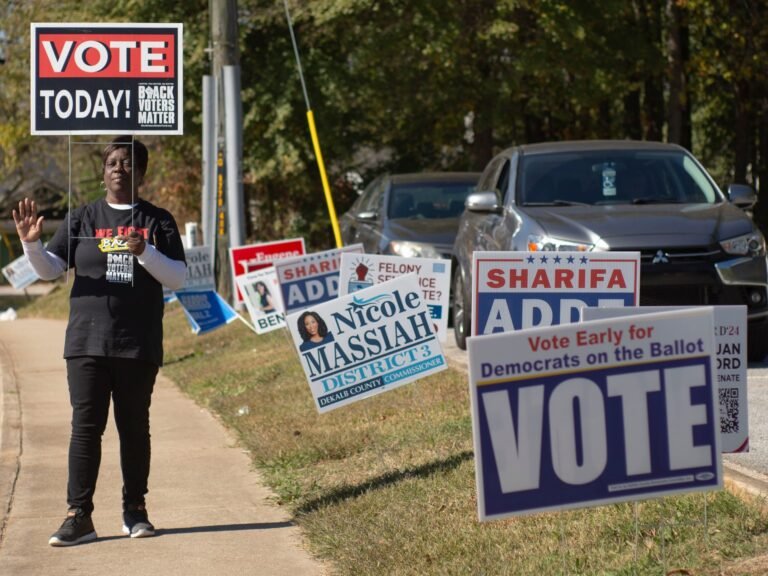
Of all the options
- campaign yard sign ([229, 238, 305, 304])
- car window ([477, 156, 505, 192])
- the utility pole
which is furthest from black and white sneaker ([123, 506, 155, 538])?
the utility pole

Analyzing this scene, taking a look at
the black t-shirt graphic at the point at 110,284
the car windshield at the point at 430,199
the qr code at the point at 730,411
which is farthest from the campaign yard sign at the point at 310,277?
the qr code at the point at 730,411

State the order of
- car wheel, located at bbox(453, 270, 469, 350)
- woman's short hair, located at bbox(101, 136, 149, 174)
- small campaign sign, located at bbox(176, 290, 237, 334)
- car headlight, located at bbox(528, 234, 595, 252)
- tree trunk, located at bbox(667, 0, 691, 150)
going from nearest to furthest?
woman's short hair, located at bbox(101, 136, 149, 174), car headlight, located at bbox(528, 234, 595, 252), car wheel, located at bbox(453, 270, 469, 350), small campaign sign, located at bbox(176, 290, 237, 334), tree trunk, located at bbox(667, 0, 691, 150)

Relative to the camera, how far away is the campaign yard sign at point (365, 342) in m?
8.67

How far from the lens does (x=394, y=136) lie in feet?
111

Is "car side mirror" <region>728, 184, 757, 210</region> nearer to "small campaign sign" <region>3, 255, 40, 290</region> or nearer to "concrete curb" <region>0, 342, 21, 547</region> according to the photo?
"concrete curb" <region>0, 342, 21, 547</region>

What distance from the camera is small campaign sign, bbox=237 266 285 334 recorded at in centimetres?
1412

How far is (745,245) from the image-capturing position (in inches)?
428

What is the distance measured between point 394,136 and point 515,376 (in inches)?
1150

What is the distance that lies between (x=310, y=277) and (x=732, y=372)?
20.7 ft

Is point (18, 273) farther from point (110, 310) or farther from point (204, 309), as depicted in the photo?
point (110, 310)

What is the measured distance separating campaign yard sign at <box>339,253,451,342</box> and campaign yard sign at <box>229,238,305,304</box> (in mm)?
4983

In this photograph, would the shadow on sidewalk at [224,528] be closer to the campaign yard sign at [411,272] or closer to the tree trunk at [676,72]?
the campaign yard sign at [411,272]

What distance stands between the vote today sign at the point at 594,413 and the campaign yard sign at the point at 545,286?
2.17 m

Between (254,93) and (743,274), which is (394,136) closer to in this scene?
(254,93)
